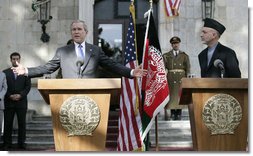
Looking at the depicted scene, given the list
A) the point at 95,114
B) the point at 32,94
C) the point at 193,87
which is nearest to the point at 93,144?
the point at 95,114

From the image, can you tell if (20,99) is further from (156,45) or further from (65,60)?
(65,60)

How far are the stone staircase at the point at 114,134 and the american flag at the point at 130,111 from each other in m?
2.52

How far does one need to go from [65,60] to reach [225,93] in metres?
1.68

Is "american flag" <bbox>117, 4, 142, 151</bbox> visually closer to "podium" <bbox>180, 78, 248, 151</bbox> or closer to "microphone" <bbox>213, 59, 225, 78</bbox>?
"microphone" <bbox>213, 59, 225, 78</bbox>

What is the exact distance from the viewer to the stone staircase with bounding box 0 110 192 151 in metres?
9.72

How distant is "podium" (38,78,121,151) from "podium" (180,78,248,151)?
778 mm

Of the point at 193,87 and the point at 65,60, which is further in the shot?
the point at 65,60

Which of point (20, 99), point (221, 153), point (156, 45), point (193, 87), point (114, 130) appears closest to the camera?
point (221, 153)

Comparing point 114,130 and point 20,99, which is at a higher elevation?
point 20,99

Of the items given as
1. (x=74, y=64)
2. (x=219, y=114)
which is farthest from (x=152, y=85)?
(x=219, y=114)

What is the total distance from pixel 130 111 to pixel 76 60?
1845 millimetres

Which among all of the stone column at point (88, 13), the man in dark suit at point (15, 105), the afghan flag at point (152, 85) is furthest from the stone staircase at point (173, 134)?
the afghan flag at point (152, 85)

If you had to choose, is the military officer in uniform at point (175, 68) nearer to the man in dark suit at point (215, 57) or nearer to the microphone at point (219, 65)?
the man in dark suit at point (215, 57)

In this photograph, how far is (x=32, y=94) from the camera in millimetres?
12461
